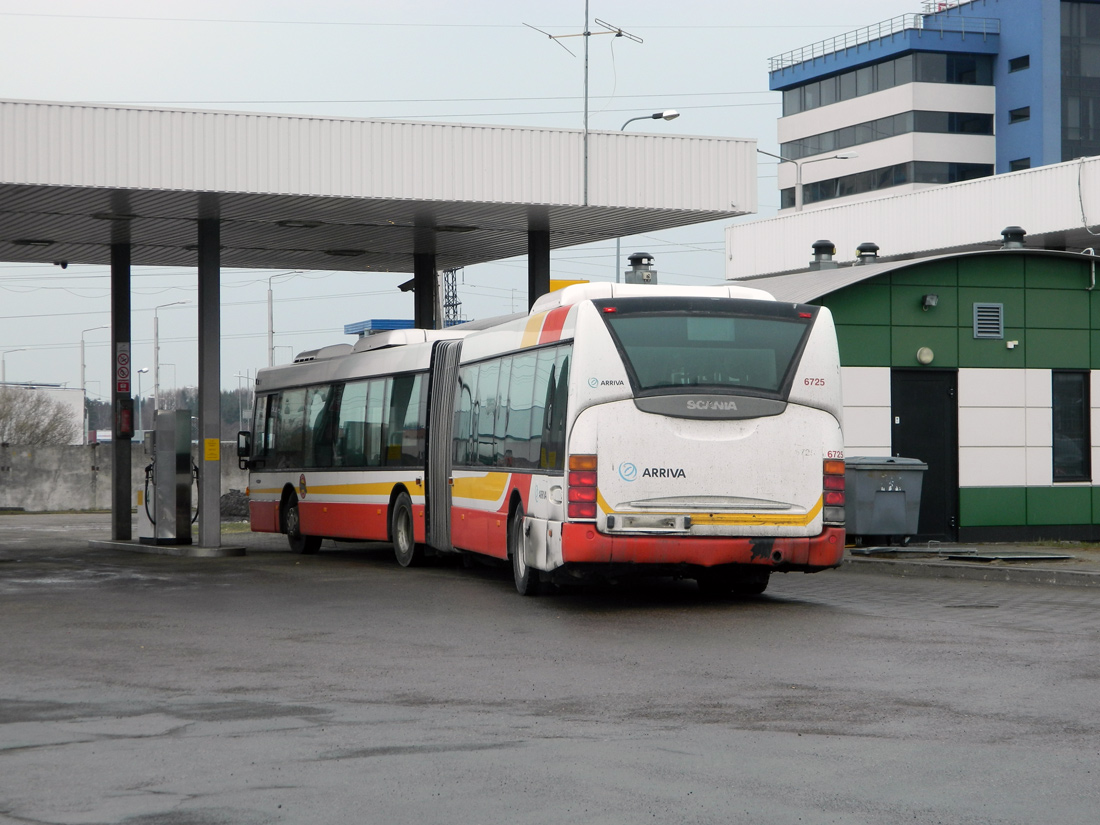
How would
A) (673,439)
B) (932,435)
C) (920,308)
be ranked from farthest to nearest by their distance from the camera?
(932,435), (920,308), (673,439)

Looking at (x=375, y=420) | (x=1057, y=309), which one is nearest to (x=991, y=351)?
(x=1057, y=309)

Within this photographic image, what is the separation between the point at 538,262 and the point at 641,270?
4288 mm

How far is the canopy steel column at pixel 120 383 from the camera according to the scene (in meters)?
26.8

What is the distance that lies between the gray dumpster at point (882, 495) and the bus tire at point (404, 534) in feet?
19.3

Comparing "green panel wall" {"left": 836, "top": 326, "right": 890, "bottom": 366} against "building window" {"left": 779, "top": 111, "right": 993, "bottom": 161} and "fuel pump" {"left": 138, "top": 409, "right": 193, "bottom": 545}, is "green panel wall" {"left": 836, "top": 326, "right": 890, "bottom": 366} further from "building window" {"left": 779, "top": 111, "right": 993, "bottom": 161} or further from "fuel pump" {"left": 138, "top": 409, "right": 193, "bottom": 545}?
"building window" {"left": 779, "top": 111, "right": 993, "bottom": 161}

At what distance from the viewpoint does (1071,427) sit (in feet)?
78.4

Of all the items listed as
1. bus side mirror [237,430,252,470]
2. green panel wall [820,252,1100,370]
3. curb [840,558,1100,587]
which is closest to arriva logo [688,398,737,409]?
curb [840,558,1100,587]

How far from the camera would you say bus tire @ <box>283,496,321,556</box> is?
81.1 feet

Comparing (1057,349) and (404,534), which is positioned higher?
(1057,349)

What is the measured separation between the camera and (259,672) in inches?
403

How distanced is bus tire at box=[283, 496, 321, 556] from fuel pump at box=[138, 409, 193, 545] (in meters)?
2.05

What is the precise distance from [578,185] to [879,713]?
1530 centimetres

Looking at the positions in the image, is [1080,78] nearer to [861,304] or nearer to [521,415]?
[861,304]

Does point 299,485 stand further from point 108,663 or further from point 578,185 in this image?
point 108,663
